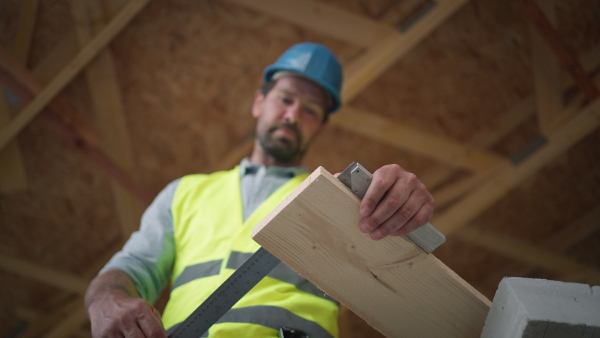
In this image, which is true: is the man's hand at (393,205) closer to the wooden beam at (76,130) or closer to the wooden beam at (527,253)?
the wooden beam at (76,130)

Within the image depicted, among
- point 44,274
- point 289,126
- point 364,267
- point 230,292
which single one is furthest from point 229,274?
point 44,274

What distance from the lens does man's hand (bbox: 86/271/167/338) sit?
1312mm

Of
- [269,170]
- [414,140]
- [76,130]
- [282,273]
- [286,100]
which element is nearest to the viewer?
[282,273]

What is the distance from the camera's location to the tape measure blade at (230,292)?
1.29 m

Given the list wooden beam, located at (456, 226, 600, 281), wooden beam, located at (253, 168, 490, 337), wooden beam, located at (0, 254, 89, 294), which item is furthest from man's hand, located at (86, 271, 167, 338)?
wooden beam, located at (456, 226, 600, 281)

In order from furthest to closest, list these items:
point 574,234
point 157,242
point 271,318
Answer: point 574,234 < point 157,242 < point 271,318

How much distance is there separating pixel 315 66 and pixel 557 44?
4.37ft

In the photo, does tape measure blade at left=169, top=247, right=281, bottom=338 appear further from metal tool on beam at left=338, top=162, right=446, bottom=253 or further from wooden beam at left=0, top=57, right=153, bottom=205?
wooden beam at left=0, top=57, right=153, bottom=205

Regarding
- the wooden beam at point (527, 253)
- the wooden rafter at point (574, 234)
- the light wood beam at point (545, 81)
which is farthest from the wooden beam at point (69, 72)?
the wooden rafter at point (574, 234)

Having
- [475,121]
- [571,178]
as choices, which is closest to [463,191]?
[475,121]

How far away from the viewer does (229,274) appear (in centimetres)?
163

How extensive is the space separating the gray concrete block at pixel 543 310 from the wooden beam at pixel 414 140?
79.2 inches

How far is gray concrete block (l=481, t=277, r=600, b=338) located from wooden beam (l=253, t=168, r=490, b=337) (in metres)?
0.12

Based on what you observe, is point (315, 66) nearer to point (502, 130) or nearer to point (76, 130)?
point (76, 130)
